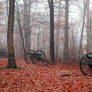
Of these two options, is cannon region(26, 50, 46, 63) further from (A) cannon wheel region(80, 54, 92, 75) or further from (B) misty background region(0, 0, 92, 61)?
(A) cannon wheel region(80, 54, 92, 75)

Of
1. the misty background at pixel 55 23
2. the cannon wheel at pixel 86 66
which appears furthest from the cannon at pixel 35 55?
the cannon wheel at pixel 86 66

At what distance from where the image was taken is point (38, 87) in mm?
5781

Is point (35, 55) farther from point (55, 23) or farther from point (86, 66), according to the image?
point (55, 23)

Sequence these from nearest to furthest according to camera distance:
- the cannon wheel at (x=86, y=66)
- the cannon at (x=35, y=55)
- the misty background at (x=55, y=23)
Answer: the cannon wheel at (x=86, y=66)
the cannon at (x=35, y=55)
the misty background at (x=55, y=23)

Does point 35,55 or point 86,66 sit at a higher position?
point 86,66

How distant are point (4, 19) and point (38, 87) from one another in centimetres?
3331

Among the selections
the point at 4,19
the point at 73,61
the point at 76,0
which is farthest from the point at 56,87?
the point at 4,19

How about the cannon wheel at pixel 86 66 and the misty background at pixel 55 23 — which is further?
the misty background at pixel 55 23

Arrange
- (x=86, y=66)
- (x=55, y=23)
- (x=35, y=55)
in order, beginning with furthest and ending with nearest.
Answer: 1. (x=55, y=23)
2. (x=35, y=55)
3. (x=86, y=66)

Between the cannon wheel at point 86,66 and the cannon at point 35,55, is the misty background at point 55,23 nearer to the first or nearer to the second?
the cannon at point 35,55

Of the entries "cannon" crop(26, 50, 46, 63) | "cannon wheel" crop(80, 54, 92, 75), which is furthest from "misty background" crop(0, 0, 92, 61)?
"cannon wheel" crop(80, 54, 92, 75)

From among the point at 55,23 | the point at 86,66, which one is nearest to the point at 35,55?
the point at 86,66

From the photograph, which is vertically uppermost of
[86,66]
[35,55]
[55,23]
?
[55,23]

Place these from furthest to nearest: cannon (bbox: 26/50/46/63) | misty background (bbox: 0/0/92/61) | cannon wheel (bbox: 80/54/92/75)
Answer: misty background (bbox: 0/0/92/61) → cannon (bbox: 26/50/46/63) → cannon wheel (bbox: 80/54/92/75)
